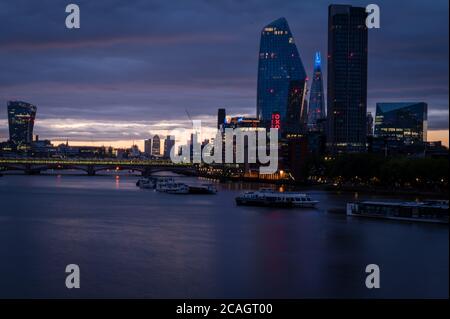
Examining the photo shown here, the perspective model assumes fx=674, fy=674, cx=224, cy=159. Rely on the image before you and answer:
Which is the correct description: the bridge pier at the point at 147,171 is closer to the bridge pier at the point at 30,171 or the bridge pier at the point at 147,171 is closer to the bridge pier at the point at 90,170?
the bridge pier at the point at 90,170

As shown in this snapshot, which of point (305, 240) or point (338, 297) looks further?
point (305, 240)

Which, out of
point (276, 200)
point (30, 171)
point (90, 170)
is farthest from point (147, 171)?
point (276, 200)

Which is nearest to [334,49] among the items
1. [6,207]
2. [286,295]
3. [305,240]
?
[6,207]

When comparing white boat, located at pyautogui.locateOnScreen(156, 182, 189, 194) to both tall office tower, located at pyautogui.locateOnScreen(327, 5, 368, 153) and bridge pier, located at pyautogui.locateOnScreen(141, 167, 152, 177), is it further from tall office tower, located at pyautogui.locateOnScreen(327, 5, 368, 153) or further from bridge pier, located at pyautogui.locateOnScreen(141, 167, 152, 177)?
tall office tower, located at pyautogui.locateOnScreen(327, 5, 368, 153)

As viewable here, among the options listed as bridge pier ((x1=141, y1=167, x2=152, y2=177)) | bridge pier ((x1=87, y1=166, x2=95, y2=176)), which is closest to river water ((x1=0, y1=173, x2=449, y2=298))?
bridge pier ((x1=141, y1=167, x2=152, y2=177))

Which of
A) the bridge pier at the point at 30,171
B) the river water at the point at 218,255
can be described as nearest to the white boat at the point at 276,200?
the river water at the point at 218,255

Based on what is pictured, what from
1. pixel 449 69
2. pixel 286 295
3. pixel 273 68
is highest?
pixel 273 68
